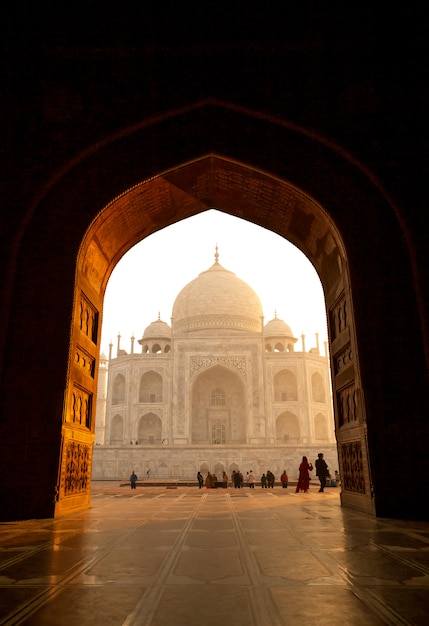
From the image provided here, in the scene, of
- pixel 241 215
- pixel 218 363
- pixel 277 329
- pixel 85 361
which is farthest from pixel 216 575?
pixel 277 329

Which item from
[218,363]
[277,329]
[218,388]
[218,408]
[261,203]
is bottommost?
[218,408]

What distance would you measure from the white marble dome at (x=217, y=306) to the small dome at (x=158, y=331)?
1.63 metres

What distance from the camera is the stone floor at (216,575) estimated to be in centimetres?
167

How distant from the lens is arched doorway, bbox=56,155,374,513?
5484 millimetres

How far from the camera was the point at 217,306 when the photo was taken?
30.5 m

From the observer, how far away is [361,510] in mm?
5145

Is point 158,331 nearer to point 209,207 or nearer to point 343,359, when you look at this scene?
point 209,207

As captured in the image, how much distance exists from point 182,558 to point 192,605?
913 mm

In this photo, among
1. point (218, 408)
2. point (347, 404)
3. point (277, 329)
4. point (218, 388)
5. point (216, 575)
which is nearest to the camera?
point (216, 575)

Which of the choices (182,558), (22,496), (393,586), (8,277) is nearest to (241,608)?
(393,586)

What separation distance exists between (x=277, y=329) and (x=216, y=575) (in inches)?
1268

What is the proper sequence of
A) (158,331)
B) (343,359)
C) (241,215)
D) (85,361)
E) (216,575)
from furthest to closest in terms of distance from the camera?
(158,331) → (241,215) → (85,361) → (343,359) → (216,575)

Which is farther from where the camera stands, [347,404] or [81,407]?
[81,407]

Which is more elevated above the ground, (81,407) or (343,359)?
(343,359)
